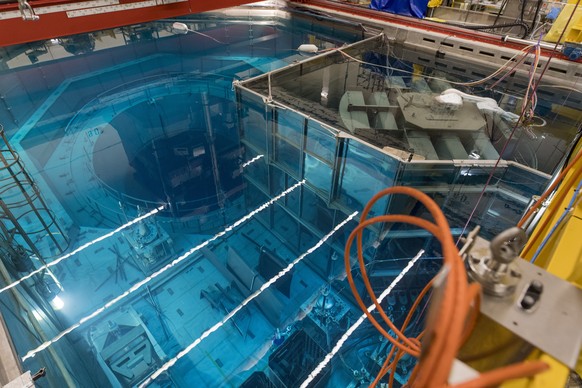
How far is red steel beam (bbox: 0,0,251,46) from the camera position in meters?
4.89

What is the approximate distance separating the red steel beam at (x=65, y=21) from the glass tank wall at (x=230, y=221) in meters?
1.79

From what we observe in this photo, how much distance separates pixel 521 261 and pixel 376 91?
5.36 metres

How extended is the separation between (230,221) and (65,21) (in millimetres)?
4569

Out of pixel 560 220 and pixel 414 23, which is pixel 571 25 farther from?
pixel 560 220

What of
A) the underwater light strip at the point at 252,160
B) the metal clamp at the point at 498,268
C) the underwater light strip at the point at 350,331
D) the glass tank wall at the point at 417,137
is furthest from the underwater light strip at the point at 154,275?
the metal clamp at the point at 498,268

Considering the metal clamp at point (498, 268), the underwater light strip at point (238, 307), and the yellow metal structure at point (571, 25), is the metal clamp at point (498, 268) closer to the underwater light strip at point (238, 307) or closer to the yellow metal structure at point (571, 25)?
the underwater light strip at point (238, 307)

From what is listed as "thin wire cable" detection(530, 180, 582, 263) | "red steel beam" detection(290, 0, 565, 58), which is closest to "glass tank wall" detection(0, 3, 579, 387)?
"red steel beam" detection(290, 0, 565, 58)

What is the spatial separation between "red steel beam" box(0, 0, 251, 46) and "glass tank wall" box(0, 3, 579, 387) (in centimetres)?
179

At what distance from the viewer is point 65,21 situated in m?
5.33

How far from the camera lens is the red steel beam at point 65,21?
16.0 feet

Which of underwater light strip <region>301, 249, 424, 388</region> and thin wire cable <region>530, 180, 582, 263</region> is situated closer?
thin wire cable <region>530, 180, 582, 263</region>

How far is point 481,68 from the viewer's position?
713 centimetres

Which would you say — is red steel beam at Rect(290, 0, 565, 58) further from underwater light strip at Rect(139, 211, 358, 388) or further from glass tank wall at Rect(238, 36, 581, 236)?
underwater light strip at Rect(139, 211, 358, 388)

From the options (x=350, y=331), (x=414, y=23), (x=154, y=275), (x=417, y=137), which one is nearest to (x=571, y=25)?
(x=414, y=23)
